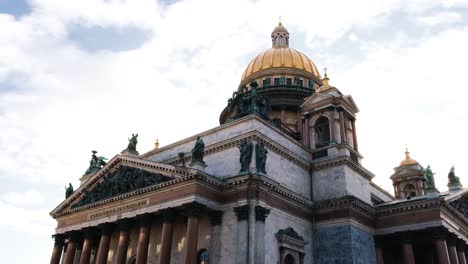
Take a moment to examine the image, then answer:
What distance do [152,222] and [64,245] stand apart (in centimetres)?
1048

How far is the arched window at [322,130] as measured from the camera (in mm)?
34188

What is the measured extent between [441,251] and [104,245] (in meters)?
21.9

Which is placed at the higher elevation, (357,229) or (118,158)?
(118,158)

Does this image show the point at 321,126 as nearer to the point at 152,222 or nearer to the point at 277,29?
the point at 152,222

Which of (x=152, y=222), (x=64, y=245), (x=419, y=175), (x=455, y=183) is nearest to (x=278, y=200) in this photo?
(x=152, y=222)

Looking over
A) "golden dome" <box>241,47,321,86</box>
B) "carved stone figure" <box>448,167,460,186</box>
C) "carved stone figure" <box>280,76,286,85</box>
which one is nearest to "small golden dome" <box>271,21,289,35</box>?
"golden dome" <box>241,47,321,86</box>

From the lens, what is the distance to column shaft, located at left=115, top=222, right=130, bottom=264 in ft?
89.5

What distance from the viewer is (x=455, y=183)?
39.2m

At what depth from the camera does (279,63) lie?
4644 cm

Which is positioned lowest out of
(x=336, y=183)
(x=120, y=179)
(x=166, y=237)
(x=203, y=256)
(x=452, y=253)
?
(x=203, y=256)

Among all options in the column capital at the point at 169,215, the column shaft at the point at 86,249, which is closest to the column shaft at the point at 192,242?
the column capital at the point at 169,215

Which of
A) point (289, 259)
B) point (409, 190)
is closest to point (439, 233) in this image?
point (289, 259)

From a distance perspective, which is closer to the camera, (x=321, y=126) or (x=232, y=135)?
(x=232, y=135)

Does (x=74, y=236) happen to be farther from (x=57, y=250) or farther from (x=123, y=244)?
(x=123, y=244)
